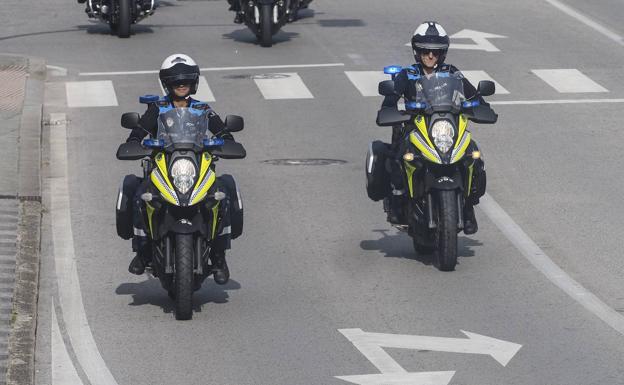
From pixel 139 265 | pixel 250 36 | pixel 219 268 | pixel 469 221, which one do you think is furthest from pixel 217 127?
pixel 250 36

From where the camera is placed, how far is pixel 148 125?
524 inches

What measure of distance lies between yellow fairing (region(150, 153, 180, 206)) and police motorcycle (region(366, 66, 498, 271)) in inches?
99.7

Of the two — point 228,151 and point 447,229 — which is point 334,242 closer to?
point 447,229

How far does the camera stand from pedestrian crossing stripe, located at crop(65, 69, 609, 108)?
2539cm

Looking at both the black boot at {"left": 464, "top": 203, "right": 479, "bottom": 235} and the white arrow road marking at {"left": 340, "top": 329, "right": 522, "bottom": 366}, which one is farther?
the black boot at {"left": 464, "top": 203, "right": 479, "bottom": 235}

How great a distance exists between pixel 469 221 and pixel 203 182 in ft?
9.95

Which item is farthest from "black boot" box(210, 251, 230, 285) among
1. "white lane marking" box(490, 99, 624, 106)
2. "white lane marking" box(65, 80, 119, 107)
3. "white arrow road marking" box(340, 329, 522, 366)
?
"white lane marking" box(490, 99, 624, 106)

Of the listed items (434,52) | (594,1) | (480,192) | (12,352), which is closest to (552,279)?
(480,192)

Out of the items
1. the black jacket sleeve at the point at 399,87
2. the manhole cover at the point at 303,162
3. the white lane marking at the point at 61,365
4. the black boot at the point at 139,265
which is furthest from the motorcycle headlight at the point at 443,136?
the manhole cover at the point at 303,162

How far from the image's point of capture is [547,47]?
102 feet

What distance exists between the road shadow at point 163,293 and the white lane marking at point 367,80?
11.8 metres

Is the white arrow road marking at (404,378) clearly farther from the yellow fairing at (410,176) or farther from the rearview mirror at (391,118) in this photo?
the rearview mirror at (391,118)

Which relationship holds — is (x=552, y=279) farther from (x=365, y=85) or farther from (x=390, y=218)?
(x=365, y=85)

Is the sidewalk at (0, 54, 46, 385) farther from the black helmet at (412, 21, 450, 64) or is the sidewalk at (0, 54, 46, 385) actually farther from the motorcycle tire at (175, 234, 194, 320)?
the black helmet at (412, 21, 450, 64)
